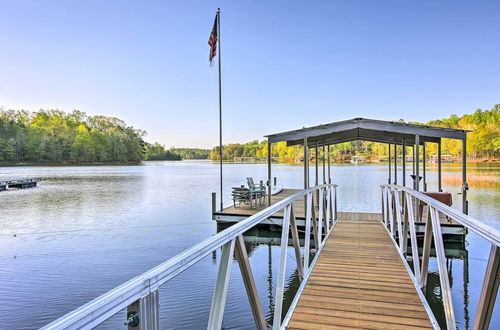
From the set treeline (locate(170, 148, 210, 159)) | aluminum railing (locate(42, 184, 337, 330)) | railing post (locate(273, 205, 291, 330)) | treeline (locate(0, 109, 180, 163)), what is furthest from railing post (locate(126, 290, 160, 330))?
treeline (locate(170, 148, 210, 159))

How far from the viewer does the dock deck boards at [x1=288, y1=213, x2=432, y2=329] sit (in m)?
2.69

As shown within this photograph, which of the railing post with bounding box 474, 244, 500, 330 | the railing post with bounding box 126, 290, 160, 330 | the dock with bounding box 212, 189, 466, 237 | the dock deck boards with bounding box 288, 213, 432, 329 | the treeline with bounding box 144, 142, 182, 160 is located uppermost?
the treeline with bounding box 144, 142, 182, 160

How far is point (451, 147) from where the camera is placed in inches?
2985

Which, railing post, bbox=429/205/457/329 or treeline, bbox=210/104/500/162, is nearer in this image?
railing post, bbox=429/205/457/329

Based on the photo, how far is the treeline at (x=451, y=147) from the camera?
66188 mm

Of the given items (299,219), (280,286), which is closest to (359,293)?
(280,286)

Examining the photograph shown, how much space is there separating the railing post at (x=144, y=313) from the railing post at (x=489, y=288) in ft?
4.96

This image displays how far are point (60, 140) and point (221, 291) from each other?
89173 millimetres

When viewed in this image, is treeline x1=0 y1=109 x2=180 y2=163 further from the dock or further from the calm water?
the dock

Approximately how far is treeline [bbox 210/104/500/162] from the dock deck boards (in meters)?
46.8

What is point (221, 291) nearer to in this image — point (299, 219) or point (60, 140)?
point (299, 219)

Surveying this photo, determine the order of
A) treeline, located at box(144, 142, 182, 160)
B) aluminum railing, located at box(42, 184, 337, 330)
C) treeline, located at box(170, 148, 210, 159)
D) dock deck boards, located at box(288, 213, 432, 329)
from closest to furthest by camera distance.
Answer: aluminum railing, located at box(42, 184, 337, 330)
dock deck boards, located at box(288, 213, 432, 329)
treeline, located at box(144, 142, 182, 160)
treeline, located at box(170, 148, 210, 159)

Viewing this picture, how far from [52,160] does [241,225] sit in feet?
293

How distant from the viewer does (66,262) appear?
24.2 feet
